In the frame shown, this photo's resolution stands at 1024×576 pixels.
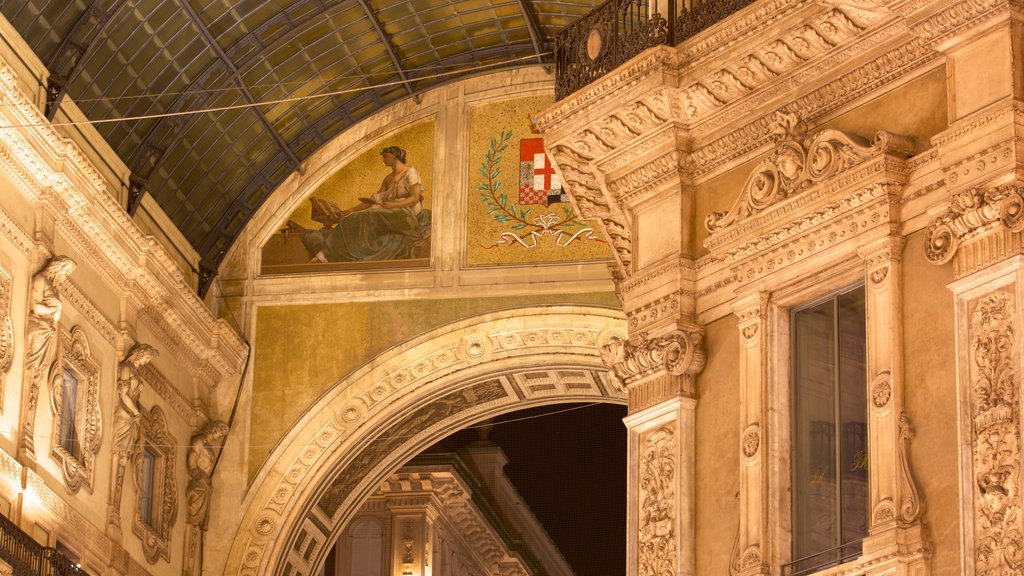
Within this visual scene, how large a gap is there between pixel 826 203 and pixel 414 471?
28.1 metres

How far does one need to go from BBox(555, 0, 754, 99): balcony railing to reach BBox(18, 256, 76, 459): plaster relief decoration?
9171 millimetres

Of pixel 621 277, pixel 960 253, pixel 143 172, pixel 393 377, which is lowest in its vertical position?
pixel 960 253

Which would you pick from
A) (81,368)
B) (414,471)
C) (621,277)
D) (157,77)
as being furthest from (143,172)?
(414,471)

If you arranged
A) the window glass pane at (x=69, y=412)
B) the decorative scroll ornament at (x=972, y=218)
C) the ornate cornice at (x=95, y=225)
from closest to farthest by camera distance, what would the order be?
the decorative scroll ornament at (x=972, y=218) → the ornate cornice at (x=95, y=225) → the window glass pane at (x=69, y=412)

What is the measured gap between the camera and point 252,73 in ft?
101

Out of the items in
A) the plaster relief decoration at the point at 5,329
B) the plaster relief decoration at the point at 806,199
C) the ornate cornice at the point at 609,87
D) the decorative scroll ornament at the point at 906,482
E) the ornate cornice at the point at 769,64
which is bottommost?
the decorative scroll ornament at the point at 906,482

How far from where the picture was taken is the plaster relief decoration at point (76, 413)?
26.4 meters

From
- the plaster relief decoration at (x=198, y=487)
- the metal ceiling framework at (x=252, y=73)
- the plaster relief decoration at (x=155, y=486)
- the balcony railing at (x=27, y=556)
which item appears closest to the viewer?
the balcony railing at (x=27, y=556)

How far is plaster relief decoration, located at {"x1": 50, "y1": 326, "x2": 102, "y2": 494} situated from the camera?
86.5 feet

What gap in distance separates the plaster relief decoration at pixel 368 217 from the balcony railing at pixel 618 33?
12.6m

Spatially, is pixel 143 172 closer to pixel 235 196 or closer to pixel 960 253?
pixel 235 196

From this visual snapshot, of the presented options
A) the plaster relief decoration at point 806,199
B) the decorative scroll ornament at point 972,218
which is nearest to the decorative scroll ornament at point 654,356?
the plaster relief decoration at point 806,199

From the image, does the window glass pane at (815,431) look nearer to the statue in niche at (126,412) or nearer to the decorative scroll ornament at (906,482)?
the decorative scroll ornament at (906,482)

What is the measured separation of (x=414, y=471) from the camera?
4344cm
